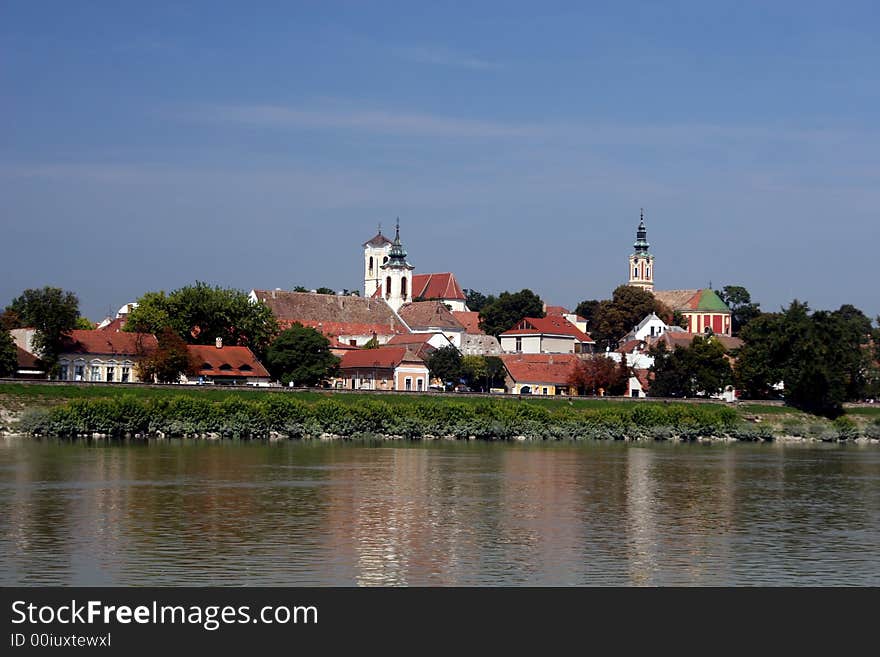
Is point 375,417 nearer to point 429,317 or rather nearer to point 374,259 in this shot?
point 429,317

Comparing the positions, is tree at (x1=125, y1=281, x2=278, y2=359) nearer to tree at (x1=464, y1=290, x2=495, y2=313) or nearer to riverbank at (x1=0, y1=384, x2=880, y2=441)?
riverbank at (x1=0, y1=384, x2=880, y2=441)

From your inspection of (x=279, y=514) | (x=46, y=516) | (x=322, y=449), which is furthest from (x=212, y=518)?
(x=322, y=449)

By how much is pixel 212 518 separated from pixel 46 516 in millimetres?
3688

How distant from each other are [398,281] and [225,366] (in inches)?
2400

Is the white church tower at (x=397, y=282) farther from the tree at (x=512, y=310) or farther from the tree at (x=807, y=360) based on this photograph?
the tree at (x=807, y=360)

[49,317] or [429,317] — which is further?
[429,317]

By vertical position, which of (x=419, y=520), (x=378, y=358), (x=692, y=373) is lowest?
(x=419, y=520)

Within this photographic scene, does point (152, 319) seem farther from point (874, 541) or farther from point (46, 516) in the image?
point (874, 541)

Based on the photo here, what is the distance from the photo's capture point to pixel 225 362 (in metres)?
83.5

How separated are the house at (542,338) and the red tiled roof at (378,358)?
2688cm

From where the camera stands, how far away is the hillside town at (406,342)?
3307 inches

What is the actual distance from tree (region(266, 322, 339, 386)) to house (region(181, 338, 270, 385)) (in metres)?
1.84
